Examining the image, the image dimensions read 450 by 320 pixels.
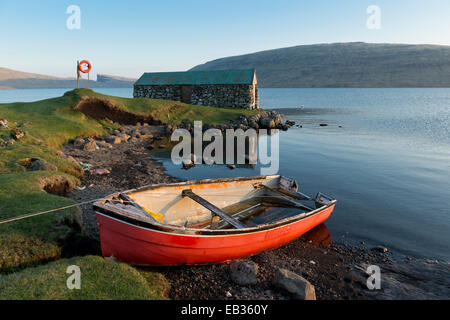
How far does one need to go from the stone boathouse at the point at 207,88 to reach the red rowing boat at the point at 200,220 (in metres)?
34.0

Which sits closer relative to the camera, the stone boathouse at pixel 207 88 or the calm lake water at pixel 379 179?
the calm lake water at pixel 379 179

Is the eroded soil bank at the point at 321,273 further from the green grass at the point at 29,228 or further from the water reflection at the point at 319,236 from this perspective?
the green grass at the point at 29,228

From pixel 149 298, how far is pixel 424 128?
155 ft

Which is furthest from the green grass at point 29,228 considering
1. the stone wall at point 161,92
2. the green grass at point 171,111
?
the stone wall at point 161,92

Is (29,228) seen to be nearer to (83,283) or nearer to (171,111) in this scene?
(83,283)

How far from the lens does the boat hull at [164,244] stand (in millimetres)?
7414

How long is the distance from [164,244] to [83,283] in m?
2.11

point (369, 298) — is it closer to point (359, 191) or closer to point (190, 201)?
point (190, 201)

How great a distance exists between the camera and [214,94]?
4706 cm

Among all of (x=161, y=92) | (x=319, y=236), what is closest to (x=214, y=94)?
(x=161, y=92)

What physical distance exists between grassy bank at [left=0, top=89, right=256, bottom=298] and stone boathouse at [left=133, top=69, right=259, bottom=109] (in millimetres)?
8860

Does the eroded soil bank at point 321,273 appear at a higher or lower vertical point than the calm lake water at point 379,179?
lower

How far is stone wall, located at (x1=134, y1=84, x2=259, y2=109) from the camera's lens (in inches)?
1805

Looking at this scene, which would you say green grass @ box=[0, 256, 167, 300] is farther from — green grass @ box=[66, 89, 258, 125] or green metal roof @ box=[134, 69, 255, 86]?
green metal roof @ box=[134, 69, 255, 86]
